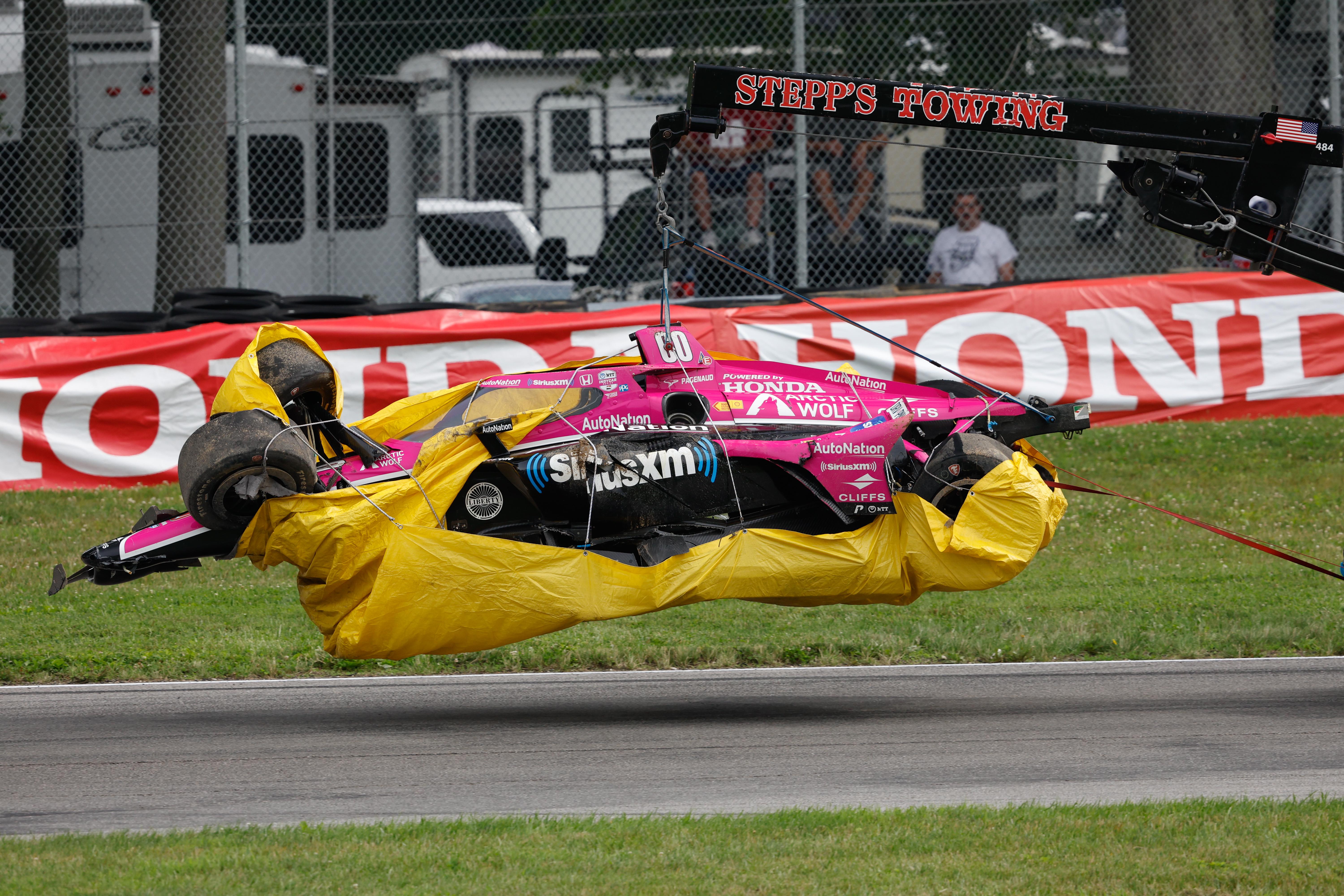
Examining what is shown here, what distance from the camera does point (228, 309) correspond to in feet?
44.4

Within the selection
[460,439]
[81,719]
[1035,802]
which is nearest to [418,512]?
[460,439]

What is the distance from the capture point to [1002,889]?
496 cm

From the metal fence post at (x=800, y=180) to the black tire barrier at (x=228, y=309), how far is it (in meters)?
4.35

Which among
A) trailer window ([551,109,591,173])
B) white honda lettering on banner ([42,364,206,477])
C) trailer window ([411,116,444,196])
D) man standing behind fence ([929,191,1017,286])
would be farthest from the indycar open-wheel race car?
trailer window ([551,109,591,173])

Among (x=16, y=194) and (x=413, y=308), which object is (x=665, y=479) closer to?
(x=413, y=308)

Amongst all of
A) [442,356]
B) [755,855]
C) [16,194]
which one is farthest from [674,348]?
[16,194]

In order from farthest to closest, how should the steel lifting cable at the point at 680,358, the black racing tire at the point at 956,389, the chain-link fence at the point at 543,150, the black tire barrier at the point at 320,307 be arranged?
1. the chain-link fence at the point at 543,150
2. the black tire barrier at the point at 320,307
3. the black racing tire at the point at 956,389
4. the steel lifting cable at the point at 680,358

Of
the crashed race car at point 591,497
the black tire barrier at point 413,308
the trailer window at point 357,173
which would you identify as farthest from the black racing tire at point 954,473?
the trailer window at point 357,173

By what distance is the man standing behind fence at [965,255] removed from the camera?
14547 millimetres

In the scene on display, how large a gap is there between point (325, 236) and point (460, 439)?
8297mm

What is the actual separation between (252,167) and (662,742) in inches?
362

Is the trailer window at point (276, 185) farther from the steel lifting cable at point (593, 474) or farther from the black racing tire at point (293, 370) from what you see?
the steel lifting cable at point (593, 474)

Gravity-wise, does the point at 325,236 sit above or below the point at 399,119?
below

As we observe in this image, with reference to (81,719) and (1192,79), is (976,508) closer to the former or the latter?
(81,719)
